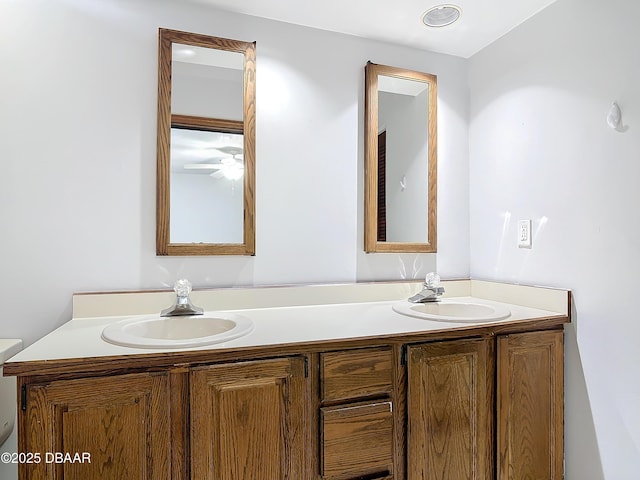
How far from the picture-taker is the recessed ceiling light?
1651 millimetres

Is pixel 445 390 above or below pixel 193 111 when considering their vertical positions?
below

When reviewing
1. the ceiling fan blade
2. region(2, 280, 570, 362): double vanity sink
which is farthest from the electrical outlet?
the ceiling fan blade

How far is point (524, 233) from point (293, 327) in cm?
113

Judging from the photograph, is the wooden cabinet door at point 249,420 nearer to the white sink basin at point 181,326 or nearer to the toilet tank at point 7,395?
the white sink basin at point 181,326

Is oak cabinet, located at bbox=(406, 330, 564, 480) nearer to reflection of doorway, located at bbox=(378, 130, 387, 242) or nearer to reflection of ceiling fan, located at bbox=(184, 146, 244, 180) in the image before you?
reflection of doorway, located at bbox=(378, 130, 387, 242)

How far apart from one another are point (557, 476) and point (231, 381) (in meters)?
1.34

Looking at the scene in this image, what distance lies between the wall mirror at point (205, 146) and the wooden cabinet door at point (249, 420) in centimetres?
65

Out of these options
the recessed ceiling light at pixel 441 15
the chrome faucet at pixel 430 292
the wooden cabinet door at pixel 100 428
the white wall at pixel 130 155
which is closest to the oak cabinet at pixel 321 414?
the wooden cabinet door at pixel 100 428

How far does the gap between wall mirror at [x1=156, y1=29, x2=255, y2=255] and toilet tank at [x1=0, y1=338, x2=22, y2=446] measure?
57cm

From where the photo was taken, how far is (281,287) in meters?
1.68

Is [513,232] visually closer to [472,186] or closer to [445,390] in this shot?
[472,186]

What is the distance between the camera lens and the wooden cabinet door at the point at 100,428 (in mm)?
953

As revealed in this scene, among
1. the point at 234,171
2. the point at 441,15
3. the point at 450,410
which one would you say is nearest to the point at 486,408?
the point at 450,410

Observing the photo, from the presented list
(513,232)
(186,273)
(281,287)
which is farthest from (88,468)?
(513,232)
